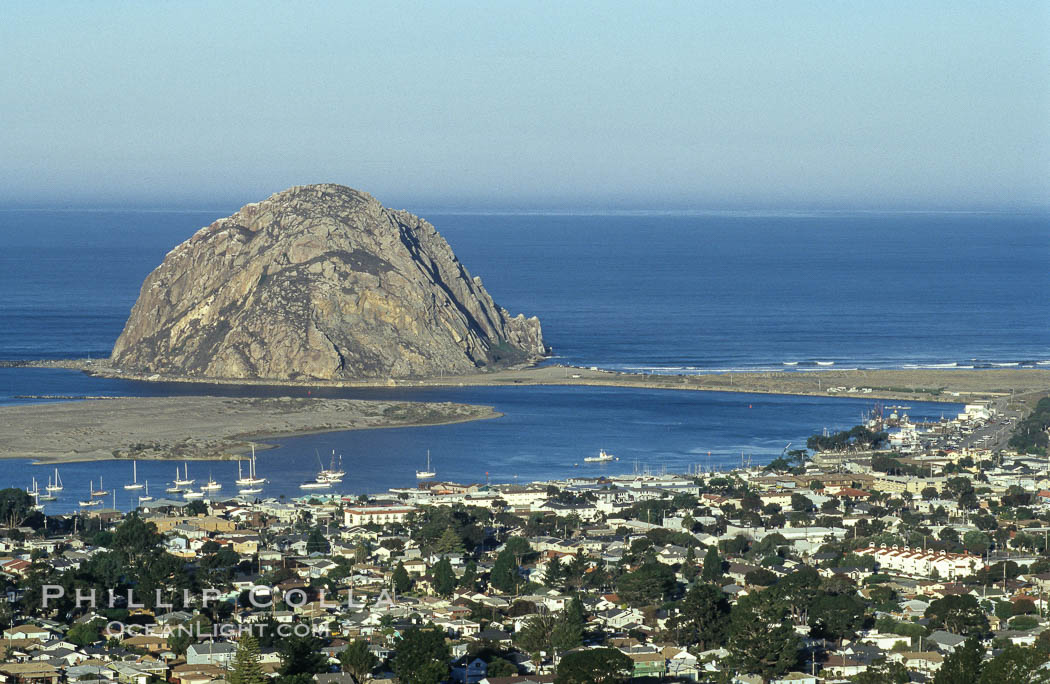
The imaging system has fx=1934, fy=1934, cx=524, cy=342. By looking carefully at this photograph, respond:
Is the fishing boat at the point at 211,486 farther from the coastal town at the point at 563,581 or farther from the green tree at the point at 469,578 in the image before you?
the green tree at the point at 469,578

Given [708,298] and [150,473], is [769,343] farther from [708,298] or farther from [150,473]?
[150,473]

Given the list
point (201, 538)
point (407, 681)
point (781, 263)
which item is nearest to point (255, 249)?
point (201, 538)

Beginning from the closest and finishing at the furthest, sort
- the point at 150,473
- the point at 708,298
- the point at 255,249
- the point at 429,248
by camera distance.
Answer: the point at 150,473
the point at 255,249
the point at 429,248
the point at 708,298

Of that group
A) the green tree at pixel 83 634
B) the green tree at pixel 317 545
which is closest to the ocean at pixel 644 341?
the green tree at pixel 317 545

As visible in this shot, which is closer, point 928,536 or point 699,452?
point 928,536

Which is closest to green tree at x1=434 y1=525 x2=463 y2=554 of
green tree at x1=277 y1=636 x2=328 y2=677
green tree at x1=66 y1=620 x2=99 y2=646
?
green tree at x1=66 y1=620 x2=99 y2=646

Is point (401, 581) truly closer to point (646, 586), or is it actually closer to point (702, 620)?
point (646, 586)
